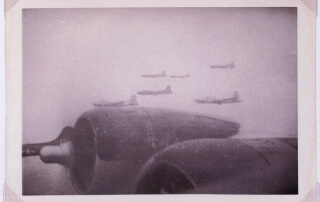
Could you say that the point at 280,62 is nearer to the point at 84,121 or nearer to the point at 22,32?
the point at 84,121

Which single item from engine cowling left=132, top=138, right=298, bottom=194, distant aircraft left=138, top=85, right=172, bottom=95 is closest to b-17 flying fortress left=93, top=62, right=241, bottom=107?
distant aircraft left=138, top=85, right=172, bottom=95

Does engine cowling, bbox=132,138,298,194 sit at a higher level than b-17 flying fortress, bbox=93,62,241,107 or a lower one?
lower

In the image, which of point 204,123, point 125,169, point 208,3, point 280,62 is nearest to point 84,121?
point 125,169

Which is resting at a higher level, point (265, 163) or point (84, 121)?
point (84, 121)

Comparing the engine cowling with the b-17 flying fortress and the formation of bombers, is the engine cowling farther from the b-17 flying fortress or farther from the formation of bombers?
the b-17 flying fortress

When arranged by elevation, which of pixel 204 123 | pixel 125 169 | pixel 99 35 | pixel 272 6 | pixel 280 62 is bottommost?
pixel 125 169

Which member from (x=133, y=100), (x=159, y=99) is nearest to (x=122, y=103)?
(x=133, y=100)

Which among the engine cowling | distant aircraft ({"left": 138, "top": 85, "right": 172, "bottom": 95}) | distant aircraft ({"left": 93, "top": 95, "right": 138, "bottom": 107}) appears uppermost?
distant aircraft ({"left": 138, "top": 85, "right": 172, "bottom": 95})

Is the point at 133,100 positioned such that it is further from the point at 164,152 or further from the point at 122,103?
the point at 164,152

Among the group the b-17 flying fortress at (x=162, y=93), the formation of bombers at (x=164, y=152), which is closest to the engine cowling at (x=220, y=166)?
the formation of bombers at (x=164, y=152)
